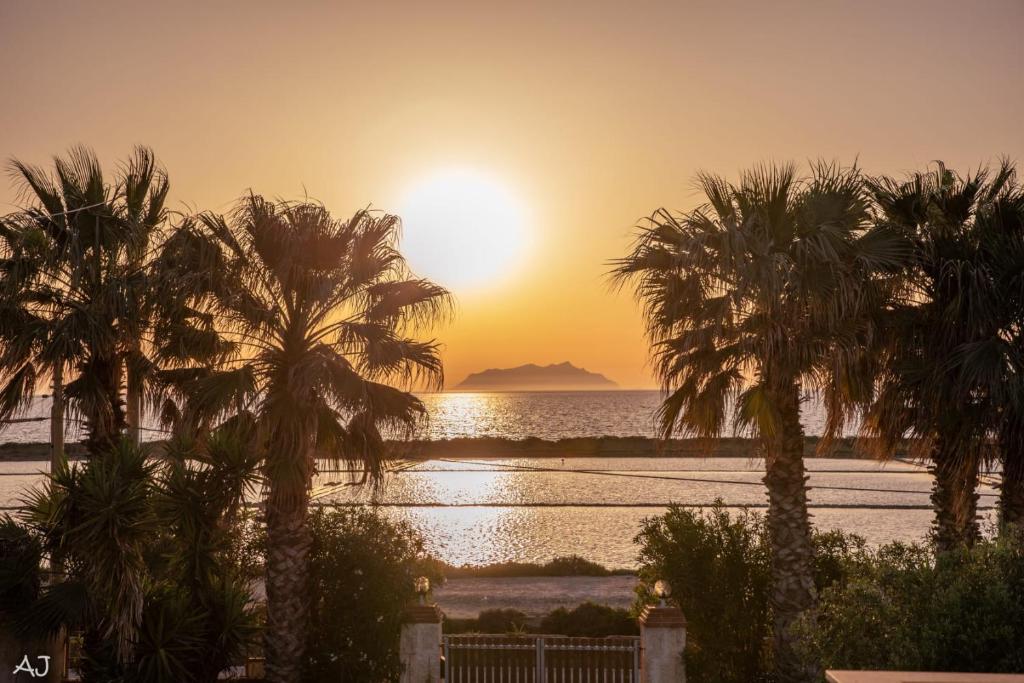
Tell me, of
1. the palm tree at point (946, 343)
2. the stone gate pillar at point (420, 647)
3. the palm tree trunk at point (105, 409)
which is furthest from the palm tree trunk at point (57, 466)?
the palm tree at point (946, 343)

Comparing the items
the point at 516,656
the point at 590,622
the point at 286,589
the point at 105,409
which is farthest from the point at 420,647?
the point at 105,409

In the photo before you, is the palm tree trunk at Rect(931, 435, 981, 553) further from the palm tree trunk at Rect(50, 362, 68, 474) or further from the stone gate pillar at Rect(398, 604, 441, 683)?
the palm tree trunk at Rect(50, 362, 68, 474)

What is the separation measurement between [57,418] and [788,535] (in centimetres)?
1205

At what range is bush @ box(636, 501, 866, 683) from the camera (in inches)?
574

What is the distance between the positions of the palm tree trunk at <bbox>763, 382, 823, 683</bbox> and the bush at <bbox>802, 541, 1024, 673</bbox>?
5.53ft

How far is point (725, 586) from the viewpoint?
1477 cm

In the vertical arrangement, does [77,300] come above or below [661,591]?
above

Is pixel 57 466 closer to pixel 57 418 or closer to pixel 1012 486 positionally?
pixel 57 418

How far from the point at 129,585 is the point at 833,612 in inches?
361

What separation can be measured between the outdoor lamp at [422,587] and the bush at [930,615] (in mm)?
6267

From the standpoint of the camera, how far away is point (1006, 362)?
12.4m

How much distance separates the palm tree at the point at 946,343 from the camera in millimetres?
12734

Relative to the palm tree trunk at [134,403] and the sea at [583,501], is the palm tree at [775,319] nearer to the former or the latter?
the sea at [583,501]

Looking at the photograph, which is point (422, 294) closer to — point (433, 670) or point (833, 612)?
point (433, 670)
